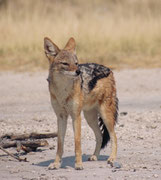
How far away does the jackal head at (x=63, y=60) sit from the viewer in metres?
6.56

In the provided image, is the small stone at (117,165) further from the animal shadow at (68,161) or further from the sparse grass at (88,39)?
the sparse grass at (88,39)

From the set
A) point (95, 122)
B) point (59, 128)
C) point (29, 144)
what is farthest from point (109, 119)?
point (29, 144)

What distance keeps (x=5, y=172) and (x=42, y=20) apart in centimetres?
1179

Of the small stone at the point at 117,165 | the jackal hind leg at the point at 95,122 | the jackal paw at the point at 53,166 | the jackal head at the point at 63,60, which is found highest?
the jackal head at the point at 63,60

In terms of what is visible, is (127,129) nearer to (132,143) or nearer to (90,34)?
(132,143)

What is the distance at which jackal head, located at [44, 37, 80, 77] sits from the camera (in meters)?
6.56

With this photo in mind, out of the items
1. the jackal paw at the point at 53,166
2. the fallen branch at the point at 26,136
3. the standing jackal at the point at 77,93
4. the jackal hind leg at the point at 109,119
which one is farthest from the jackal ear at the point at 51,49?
the fallen branch at the point at 26,136

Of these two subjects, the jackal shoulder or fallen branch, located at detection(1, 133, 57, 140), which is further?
fallen branch, located at detection(1, 133, 57, 140)

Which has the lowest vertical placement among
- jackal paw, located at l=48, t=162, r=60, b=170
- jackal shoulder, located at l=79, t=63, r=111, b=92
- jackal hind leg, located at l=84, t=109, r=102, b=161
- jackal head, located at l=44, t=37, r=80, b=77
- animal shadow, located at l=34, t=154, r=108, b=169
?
animal shadow, located at l=34, t=154, r=108, b=169

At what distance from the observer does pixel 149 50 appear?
15.8m

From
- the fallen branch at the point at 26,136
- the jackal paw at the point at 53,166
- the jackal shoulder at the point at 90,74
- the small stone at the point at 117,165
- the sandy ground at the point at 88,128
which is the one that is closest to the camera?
the sandy ground at the point at 88,128

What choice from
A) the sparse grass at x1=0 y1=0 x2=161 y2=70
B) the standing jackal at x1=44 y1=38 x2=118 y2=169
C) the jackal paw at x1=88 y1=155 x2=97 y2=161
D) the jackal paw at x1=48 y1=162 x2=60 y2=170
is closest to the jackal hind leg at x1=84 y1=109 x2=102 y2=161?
the standing jackal at x1=44 y1=38 x2=118 y2=169

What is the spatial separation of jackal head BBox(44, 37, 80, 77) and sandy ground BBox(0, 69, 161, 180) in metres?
1.04

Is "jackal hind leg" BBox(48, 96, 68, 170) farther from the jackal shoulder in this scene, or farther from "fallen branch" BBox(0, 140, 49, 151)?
"fallen branch" BBox(0, 140, 49, 151)
